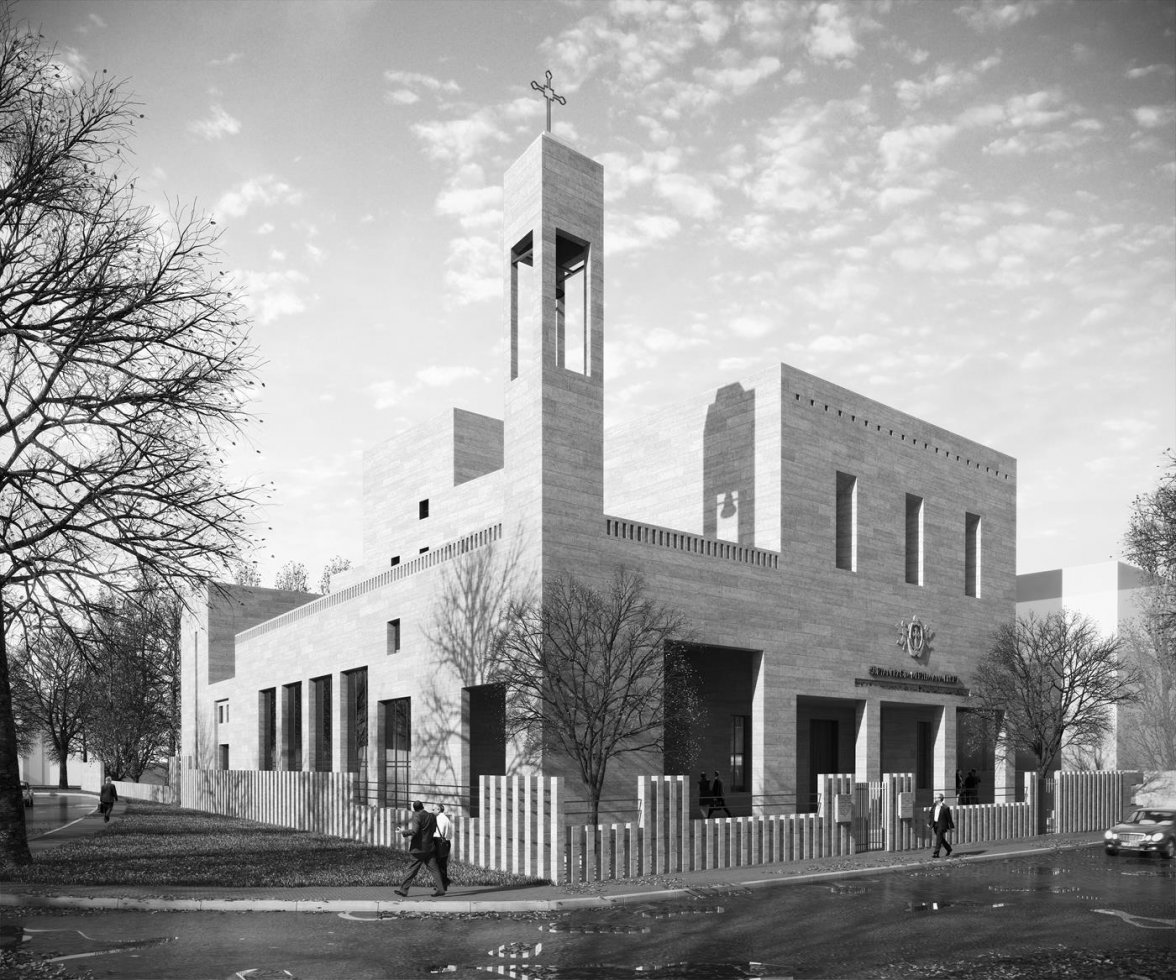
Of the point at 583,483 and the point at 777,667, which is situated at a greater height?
the point at 583,483

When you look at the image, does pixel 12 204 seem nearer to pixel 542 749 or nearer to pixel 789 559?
pixel 542 749

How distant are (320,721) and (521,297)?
2160 centimetres

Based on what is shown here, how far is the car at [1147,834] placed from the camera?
28188 mm

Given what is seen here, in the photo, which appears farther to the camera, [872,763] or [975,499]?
[975,499]

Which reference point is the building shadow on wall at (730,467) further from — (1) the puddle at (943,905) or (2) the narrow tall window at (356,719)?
(1) the puddle at (943,905)

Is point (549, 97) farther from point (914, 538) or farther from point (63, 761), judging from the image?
point (63, 761)

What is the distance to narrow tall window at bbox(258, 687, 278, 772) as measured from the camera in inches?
1917

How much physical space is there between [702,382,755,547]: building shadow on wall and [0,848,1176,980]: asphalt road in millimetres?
16032

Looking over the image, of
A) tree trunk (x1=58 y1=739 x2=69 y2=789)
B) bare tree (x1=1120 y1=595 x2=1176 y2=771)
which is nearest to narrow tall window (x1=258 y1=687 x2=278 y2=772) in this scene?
bare tree (x1=1120 y1=595 x2=1176 y2=771)

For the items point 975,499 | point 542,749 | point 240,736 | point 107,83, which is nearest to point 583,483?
point 542,749

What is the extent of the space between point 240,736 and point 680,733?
32.0 m

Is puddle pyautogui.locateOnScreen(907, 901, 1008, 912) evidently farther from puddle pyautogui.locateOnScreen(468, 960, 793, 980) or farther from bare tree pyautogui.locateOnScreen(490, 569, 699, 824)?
bare tree pyautogui.locateOnScreen(490, 569, 699, 824)

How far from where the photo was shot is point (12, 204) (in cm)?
1975

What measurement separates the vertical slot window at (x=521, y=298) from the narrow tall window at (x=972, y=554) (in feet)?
71.1
